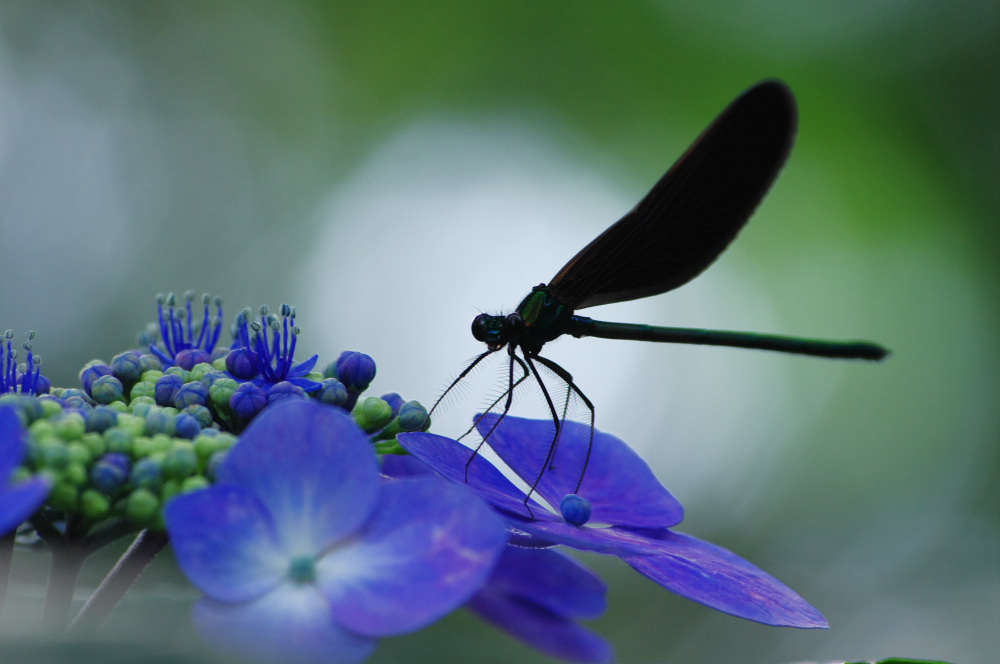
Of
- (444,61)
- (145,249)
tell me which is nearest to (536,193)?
(444,61)

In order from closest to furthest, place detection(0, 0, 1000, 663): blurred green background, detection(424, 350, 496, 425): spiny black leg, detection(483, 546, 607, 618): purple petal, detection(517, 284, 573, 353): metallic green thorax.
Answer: detection(483, 546, 607, 618): purple petal
detection(424, 350, 496, 425): spiny black leg
detection(517, 284, 573, 353): metallic green thorax
detection(0, 0, 1000, 663): blurred green background

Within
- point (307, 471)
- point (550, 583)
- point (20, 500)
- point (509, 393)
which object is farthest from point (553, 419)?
point (20, 500)

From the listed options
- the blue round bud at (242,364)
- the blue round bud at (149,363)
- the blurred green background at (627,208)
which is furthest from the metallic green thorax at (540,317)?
the blurred green background at (627,208)

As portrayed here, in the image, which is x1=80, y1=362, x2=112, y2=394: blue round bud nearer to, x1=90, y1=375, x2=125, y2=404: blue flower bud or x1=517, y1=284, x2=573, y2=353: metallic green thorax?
x1=90, y1=375, x2=125, y2=404: blue flower bud

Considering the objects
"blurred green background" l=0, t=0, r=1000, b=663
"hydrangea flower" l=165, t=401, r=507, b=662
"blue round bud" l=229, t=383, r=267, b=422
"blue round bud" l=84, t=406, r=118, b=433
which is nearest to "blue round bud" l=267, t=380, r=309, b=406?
"blue round bud" l=229, t=383, r=267, b=422

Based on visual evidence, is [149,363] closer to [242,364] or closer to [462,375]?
[242,364]
